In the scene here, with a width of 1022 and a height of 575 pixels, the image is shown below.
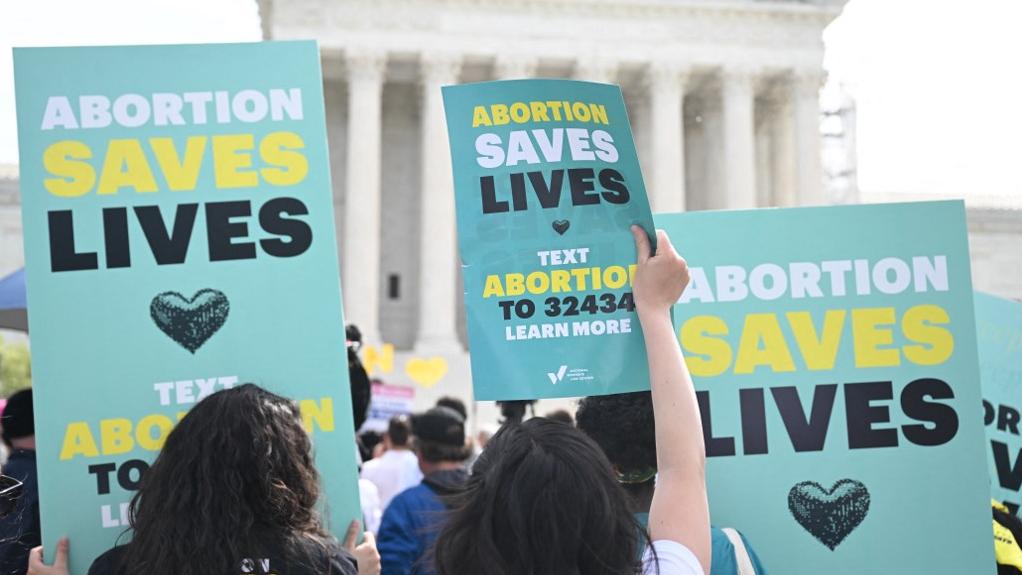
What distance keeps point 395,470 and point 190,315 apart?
708 centimetres

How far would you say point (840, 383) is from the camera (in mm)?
4500

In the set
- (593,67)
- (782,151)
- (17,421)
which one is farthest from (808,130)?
(17,421)

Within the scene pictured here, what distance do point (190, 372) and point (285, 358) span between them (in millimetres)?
392

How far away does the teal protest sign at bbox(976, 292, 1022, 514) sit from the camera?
588cm

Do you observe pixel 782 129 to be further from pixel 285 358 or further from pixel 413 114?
pixel 285 358

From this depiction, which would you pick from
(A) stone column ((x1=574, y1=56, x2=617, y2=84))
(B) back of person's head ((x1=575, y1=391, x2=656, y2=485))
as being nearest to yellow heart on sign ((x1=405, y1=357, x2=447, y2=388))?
(A) stone column ((x1=574, y1=56, x2=617, y2=84))

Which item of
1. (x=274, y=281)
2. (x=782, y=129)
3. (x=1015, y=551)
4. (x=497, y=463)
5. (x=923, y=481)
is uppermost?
(x=782, y=129)

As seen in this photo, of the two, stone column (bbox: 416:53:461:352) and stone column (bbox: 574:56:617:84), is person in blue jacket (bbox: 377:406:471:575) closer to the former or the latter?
stone column (bbox: 416:53:461:352)

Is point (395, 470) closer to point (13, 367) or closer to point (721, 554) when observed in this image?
point (721, 554)

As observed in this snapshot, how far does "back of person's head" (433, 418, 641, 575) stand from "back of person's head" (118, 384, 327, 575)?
2.62ft

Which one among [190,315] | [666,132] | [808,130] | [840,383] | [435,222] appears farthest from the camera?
[808,130]

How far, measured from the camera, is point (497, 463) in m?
2.66

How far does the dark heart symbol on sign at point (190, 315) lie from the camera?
3.99 m

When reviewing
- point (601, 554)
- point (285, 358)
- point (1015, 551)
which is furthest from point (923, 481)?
point (285, 358)
